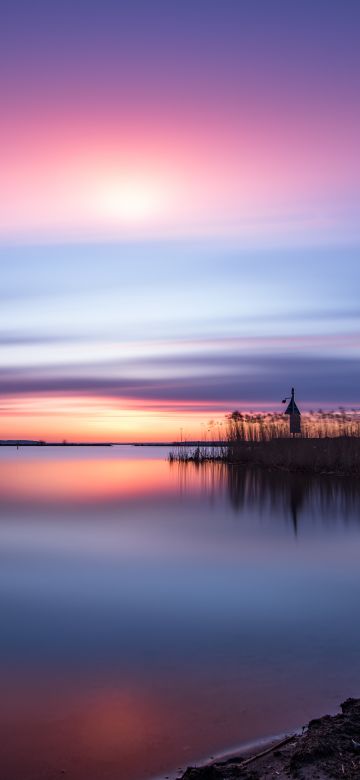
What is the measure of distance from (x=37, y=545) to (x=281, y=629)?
7.89 metres

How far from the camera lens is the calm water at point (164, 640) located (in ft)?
14.9

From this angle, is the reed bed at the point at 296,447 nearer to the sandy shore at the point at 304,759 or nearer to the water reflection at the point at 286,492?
the water reflection at the point at 286,492

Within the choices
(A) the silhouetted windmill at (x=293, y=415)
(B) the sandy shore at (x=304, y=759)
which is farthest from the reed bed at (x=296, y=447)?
(B) the sandy shore at (x=304, y=759)

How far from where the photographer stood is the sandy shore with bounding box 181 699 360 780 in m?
3.67

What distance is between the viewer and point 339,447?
99.9ft

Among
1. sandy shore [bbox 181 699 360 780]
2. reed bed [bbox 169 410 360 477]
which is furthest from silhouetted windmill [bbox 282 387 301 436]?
sandy shore [bbox 181 699 360 780]

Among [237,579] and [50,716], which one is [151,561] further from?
[50,716]

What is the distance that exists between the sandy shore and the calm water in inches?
12.5

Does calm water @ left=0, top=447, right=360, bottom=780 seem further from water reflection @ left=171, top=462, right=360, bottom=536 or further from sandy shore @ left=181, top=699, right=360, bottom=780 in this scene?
water reflection @ left=171, top=462, right=360, bottom=536

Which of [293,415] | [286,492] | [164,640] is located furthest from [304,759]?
[293,415]

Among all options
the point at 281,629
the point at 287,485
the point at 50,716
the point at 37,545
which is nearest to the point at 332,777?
the point at 50,716

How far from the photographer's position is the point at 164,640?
6.95 m

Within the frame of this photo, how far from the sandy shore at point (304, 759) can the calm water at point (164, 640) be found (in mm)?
318

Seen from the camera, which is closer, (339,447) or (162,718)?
(162,718)
